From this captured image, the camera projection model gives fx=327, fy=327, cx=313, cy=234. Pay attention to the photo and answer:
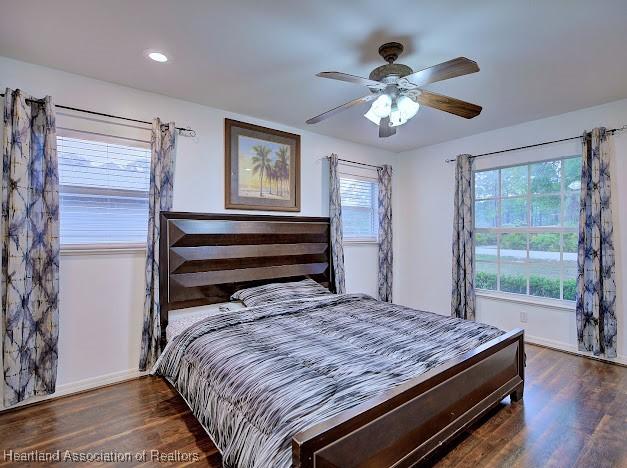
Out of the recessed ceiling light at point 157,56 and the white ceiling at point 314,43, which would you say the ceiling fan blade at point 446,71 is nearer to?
the white ceiling at point 314,43

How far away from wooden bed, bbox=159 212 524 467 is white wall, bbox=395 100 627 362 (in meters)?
1.53

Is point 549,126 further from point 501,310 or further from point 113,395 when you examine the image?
point 113,395

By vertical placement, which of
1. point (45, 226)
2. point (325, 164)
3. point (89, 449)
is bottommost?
point (89, 449)

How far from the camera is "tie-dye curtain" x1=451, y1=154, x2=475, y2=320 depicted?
13.6ft

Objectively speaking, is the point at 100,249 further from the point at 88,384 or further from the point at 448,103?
the point at 448,103

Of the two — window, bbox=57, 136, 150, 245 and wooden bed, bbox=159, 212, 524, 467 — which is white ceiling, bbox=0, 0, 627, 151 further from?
wooden bed, bbox=159, 212, 524, 467

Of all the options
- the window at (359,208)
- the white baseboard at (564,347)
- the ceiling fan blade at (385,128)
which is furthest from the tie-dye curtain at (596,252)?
the window at (359,208)

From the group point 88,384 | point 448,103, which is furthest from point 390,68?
point 88,384

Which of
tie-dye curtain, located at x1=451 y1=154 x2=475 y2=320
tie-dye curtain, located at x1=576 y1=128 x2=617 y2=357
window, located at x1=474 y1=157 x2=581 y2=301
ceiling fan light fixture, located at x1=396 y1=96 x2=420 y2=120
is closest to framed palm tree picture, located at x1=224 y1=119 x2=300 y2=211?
ceiling fan light fixture, located at x1=396 y1=96 x2=420 y2=120

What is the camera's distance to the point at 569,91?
296 centimetres

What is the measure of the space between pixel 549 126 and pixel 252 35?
3385 mm

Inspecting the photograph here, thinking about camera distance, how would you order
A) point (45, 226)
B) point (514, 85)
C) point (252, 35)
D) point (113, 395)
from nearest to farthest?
point (252, 35) → point (45, 226) → point (113, 395) → point (514, 85)

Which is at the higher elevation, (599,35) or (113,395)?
(599,35)

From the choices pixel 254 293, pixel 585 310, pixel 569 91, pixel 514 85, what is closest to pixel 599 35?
pixel 514 85
